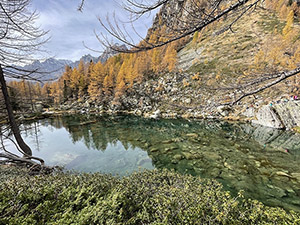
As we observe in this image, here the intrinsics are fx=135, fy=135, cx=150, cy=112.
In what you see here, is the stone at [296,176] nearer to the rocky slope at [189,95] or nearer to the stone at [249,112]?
the rocky slope at [189,95]

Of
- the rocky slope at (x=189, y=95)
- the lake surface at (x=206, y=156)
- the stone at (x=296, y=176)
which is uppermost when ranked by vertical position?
the rocky slope at (x=189, y=95)

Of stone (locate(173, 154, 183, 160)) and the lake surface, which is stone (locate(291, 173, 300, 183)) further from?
stone (locate(173, 154, 183, 160))

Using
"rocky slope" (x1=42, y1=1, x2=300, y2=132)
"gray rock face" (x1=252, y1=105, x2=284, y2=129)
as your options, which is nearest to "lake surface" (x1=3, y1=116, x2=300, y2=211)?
"gray rock face" (x1=252, y1=105, x2=284, y2=129)

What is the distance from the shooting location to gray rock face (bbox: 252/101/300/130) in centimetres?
1744

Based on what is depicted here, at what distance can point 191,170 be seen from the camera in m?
8.80

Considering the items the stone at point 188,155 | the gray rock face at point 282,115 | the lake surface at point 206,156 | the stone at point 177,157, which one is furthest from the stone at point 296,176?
the gray rock face at point 282,115

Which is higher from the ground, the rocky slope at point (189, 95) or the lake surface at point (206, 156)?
the rocky slope at point (189, 95)

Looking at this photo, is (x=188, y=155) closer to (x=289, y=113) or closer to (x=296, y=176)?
(x=296, y=176)

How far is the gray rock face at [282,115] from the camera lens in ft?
57.2

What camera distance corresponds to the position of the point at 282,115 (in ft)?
60.7

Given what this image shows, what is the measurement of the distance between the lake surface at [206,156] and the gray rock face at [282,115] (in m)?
2.24

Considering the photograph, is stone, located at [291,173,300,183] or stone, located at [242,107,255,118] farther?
stone, located at [242,107,255,118]

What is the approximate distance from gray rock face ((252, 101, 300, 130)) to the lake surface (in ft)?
7.36

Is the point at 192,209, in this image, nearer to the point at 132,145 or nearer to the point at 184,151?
the point at 184,151
